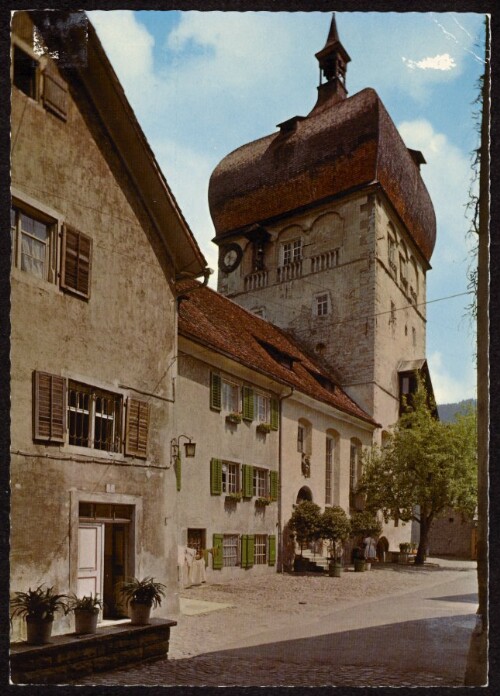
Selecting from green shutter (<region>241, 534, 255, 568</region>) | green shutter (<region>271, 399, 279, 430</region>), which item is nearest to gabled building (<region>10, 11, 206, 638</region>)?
green shutter (<region>241, 534, 255, 568</region>)

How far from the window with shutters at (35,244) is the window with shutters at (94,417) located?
1.47 meters

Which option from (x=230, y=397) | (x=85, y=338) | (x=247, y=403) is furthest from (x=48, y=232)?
(x=247, y=403)

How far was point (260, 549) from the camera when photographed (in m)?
21.2

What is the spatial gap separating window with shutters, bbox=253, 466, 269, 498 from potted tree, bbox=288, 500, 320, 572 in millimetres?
1562

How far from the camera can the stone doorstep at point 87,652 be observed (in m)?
6.72

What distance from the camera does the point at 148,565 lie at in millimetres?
11539

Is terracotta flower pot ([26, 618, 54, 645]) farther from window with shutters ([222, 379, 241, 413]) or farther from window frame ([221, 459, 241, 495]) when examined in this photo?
window with shutters ([222, 379, 241, 413])

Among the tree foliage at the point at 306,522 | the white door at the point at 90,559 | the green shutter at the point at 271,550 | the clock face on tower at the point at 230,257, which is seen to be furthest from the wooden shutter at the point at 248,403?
the white door at the point at 90,559

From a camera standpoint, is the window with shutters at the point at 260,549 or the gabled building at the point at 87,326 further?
the window with shutters at the point at 260,549

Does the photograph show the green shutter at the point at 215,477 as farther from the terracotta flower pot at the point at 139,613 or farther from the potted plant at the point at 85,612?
the potted plant at the point at 85,612

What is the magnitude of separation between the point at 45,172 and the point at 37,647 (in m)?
5.08

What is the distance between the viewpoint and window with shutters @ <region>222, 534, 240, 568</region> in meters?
19.1
